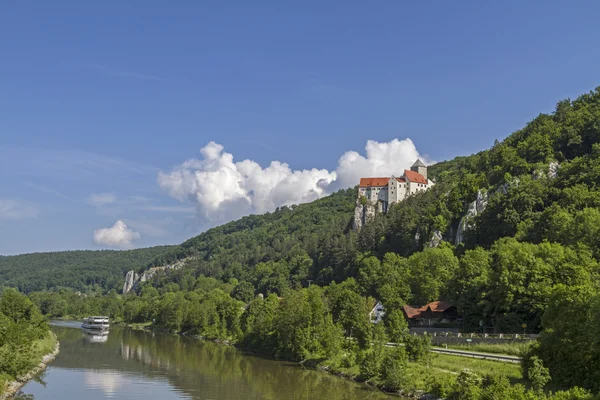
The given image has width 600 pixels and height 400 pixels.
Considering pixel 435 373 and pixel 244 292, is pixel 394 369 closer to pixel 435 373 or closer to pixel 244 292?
pixel 435 373

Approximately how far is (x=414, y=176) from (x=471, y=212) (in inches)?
2622

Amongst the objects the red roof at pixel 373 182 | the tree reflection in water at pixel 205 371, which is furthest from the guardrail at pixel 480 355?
the red roof at pixel 373 182

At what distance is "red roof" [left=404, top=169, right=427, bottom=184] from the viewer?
7032 inches

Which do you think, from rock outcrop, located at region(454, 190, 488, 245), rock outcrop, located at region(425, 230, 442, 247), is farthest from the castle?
rock outcrop, located at region(454, 190, 488, 245)

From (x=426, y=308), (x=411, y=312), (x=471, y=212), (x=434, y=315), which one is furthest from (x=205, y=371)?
(x=471, y=212)

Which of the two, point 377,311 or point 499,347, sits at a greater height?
point 377,311

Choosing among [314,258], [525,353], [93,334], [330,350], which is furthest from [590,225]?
[314,258]

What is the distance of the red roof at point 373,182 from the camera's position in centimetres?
17801

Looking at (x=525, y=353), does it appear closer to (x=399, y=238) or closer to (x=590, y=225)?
(x=590, y=225)

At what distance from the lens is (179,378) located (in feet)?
190

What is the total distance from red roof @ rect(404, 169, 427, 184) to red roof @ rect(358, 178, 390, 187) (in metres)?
6.43

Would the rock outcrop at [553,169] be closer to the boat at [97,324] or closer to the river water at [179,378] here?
the river water at [179,378]

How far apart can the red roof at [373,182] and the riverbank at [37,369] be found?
114m

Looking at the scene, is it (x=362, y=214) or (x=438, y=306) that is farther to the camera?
(x=362, y=214)
